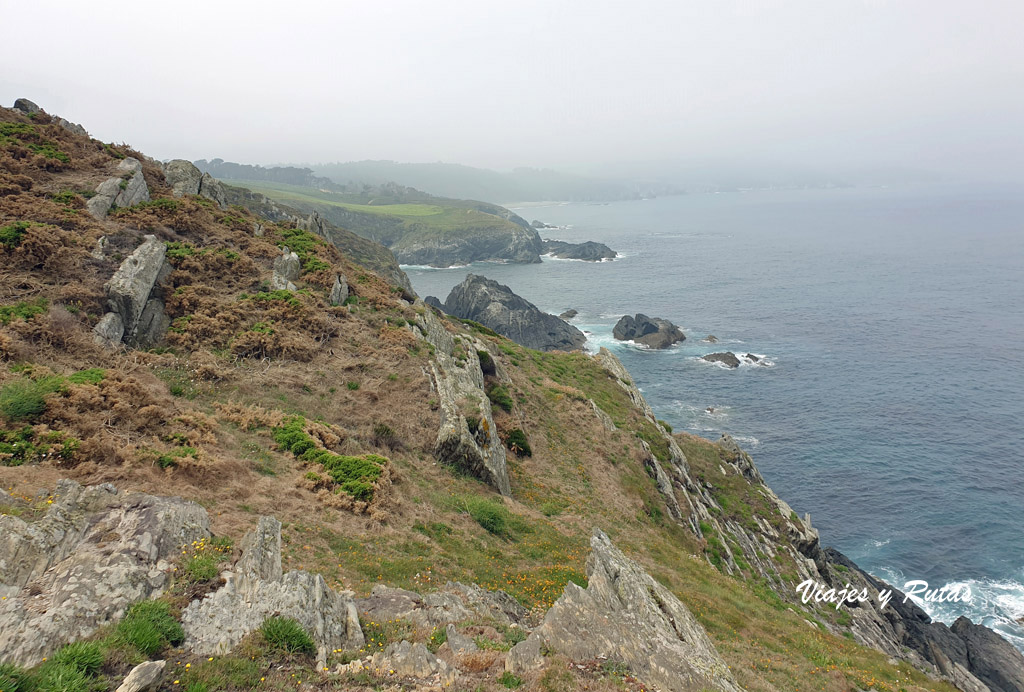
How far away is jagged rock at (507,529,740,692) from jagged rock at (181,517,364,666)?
394 centimetres

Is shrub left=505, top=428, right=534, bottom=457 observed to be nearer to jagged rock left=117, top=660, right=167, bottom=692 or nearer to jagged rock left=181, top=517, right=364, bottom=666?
jagged rock left=181, top=517, right=364, bottom=666

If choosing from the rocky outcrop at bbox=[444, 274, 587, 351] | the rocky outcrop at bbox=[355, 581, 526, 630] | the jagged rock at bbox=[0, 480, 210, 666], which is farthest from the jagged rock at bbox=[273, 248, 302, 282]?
the rocky outcrop at bbox=[444, 274, 587, 351]

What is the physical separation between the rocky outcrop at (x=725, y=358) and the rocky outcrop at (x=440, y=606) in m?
80.4

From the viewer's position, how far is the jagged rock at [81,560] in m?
8.39

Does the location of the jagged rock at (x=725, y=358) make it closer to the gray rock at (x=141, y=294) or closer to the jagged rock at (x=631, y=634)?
the jagged rock at (x=631, y=634)

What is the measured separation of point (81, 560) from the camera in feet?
32.6

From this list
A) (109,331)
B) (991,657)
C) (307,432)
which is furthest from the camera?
(991,657)

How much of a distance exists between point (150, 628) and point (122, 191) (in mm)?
34662

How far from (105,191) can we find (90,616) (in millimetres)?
33194

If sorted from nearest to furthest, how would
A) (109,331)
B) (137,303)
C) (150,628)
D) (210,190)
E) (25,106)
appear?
(150,628), (109,331), (137,303), (25,106), (210,190)

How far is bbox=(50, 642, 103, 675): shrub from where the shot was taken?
7.77 metres

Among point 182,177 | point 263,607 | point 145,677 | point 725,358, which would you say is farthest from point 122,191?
point 725,358

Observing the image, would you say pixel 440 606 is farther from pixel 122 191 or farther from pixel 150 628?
pixel 122 191

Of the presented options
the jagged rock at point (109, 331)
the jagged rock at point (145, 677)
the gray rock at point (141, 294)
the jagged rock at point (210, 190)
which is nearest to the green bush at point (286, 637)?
the jagged rock at point (145, 677)
